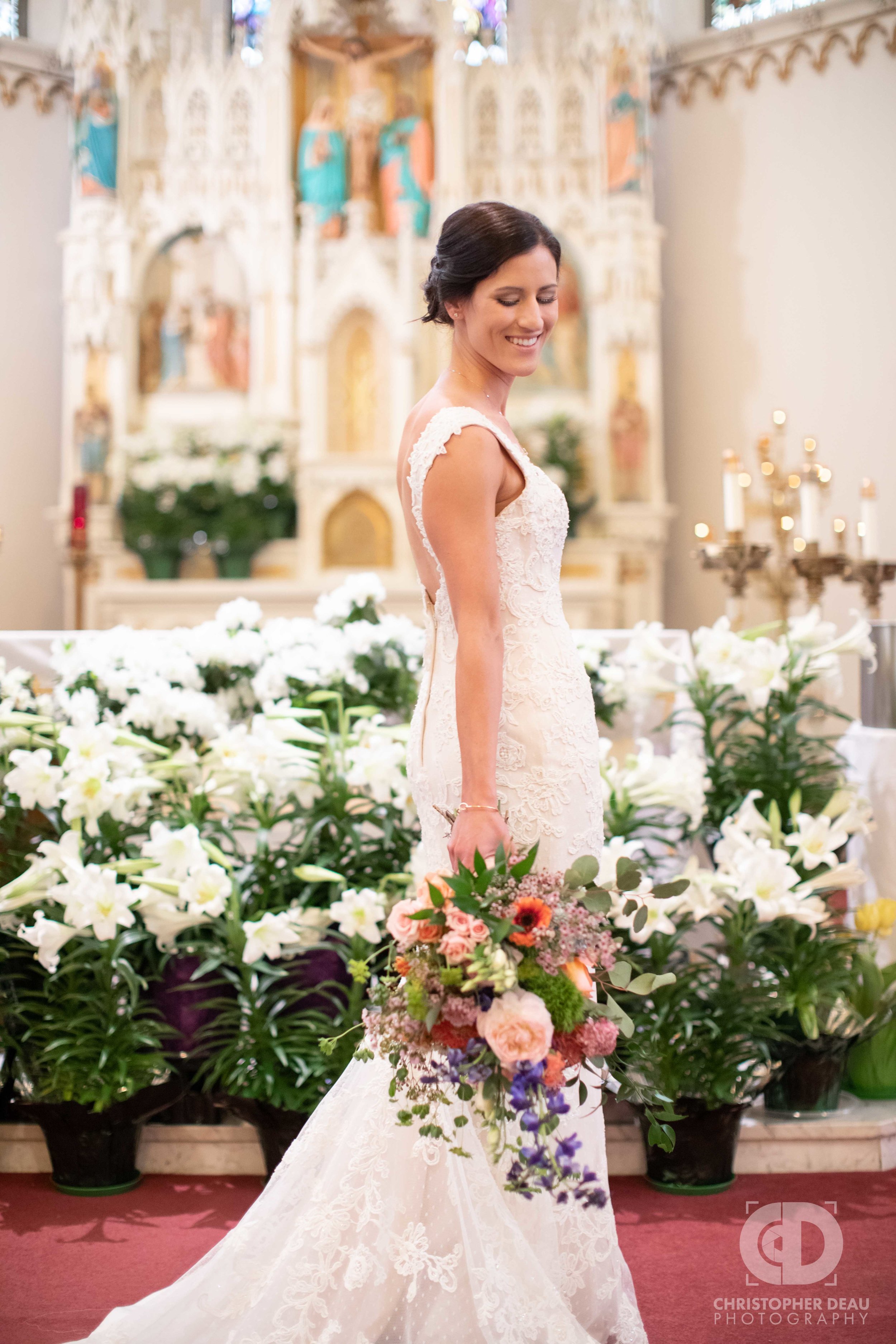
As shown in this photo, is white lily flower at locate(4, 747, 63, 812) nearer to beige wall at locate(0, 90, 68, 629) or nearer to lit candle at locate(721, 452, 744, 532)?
lit candle at locate(721, 452, 744, 532)

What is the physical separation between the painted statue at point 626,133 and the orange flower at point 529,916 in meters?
7.67

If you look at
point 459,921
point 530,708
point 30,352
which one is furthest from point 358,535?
point 459,921

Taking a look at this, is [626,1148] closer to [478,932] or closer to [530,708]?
[530,708]

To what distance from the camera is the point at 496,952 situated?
1.47 meters

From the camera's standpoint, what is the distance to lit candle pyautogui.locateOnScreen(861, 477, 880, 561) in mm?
4668

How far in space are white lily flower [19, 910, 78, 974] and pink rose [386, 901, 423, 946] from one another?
4.23 feet

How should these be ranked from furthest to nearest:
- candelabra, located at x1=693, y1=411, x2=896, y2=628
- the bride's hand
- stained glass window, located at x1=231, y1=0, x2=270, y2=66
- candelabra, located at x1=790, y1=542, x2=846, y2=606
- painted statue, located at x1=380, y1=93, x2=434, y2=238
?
stained glass window, located at x1=231, y1=0, x2=270, y2=66 < painted statue, located at x1=380, y1=93, x2=434, y2=238 < candelabra, located at x1=790, y1=542, x2=846, y2=606 < candelabra, located at x1=693, y1=411, x2=896, y2=628 < the bride's hand

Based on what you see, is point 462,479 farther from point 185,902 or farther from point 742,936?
point 742,936

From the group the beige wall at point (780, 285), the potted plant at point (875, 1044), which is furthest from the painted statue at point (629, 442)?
the potted plant at point (875, 1044)

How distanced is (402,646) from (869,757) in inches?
51.7

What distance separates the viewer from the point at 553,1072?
1472 mm

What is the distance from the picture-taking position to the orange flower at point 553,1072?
1468 mm

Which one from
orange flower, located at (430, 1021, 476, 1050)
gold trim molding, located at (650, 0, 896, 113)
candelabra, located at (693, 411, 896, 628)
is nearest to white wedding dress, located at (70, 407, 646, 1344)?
orange flower, located at (430, 1021, 476, 1050)

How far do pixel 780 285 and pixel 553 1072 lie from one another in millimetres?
8206
